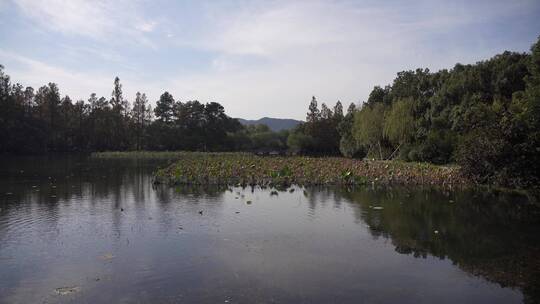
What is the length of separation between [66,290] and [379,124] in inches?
1549

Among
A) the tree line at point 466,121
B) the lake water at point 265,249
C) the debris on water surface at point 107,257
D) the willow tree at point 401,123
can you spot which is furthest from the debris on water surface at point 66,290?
the willow tree at point 401,123

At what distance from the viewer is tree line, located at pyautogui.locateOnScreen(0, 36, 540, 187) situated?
2111 centimetres

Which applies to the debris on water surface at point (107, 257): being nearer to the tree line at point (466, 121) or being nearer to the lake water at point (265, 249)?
the lake water at point (265, 249)

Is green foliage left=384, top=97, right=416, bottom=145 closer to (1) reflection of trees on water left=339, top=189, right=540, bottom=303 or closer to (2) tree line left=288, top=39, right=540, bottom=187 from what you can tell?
(2) tree line left=288, top=39, right=540, bottom=187

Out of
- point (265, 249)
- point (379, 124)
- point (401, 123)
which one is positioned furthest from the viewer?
point (379, 124)

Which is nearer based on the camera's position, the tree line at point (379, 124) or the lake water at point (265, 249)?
the lake water at point (265, 249)

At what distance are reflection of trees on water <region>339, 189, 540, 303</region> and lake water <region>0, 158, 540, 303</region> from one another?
0.04m

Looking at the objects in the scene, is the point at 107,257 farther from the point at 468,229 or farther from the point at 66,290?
the point at 468,229

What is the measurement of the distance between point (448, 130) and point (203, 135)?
143 ft

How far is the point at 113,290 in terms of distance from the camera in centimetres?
830

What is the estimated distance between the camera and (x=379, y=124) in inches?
1753

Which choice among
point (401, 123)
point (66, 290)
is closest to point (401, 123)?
point (401, 123)

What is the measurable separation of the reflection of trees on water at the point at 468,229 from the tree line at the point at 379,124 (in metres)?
2.71

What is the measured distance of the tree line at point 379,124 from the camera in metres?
21.1
